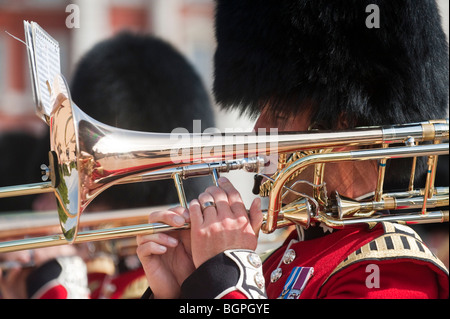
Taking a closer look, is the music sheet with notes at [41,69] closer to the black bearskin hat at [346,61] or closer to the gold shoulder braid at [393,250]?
the black bearskin hat at [346,61]

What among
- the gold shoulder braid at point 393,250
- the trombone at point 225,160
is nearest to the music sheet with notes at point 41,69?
the trombone at point 225,160

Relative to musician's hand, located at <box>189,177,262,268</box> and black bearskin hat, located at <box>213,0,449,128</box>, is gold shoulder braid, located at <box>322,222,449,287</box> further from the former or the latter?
black bearskin hat, located at <box>213,0,449,128</box>

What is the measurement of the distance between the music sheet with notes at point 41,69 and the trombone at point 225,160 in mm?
44

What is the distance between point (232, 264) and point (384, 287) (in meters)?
0.44

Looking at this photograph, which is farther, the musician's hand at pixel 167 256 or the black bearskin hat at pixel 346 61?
the black bearskin hat at pixel 346 61

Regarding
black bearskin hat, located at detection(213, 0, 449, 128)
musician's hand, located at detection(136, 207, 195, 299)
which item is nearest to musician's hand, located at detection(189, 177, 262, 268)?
musician's hand, located at detection(136, 207, 195, 299)

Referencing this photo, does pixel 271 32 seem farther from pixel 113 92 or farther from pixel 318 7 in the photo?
pixel 113 92

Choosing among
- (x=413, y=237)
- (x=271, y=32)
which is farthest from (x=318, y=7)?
(x=413, y=237)

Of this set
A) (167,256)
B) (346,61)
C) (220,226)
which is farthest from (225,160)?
(346,61)

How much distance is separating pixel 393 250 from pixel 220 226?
1.70ft

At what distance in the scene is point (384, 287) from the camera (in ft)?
5.72

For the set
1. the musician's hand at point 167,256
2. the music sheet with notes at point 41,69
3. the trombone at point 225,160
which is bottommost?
the musician's hand at point 167,256

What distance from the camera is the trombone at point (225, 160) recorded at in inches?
69.5
